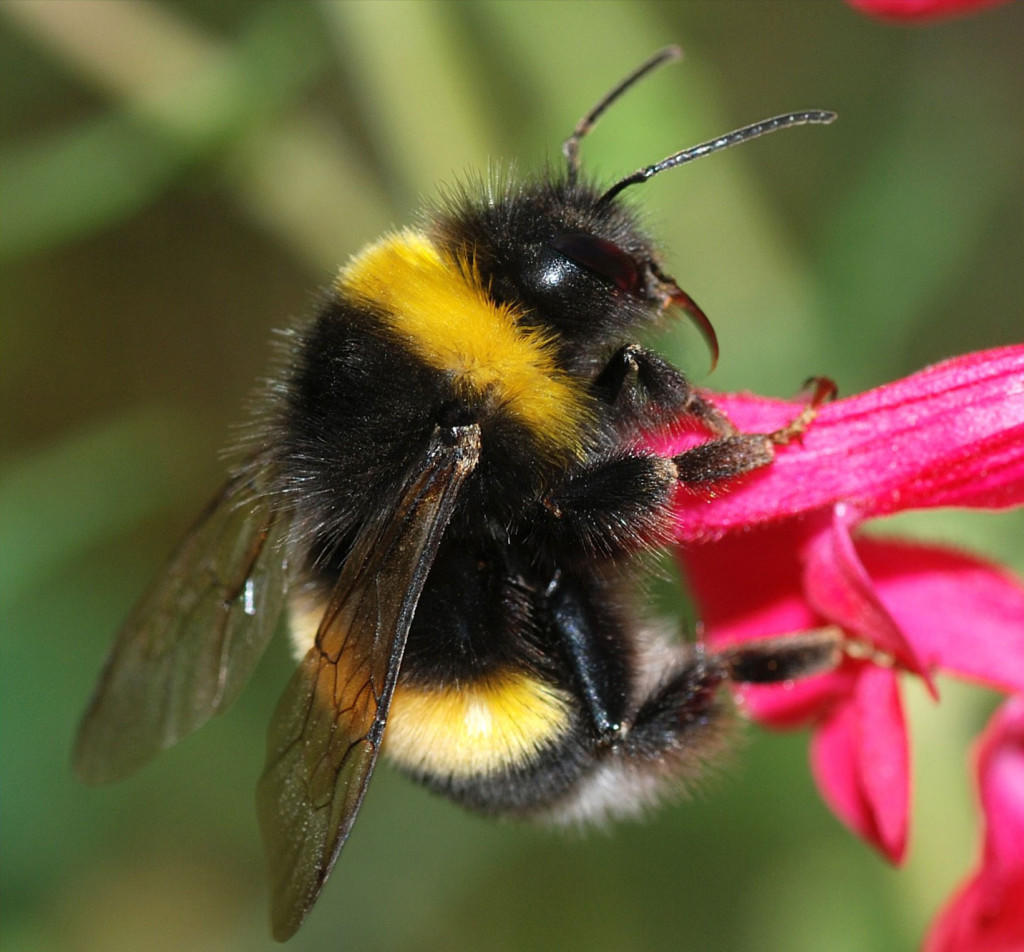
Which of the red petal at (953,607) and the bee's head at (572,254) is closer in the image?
the bee's head at (572,254)

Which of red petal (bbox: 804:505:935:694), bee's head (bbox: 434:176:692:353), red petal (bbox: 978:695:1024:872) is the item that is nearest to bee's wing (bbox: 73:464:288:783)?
bee's head (bbox: 434:176:692:353)

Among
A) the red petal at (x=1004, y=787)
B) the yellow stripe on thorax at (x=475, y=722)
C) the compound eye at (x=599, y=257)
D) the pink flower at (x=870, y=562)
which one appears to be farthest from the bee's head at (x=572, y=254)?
the red petal at (x=1004, y=787)

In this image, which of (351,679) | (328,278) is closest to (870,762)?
(351,679)

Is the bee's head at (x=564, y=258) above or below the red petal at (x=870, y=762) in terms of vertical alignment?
above

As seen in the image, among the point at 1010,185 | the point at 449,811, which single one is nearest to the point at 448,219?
the point at 449,811

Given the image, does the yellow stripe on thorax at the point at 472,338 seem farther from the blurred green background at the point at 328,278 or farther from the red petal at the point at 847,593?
the blurred green background at the point at 328,278

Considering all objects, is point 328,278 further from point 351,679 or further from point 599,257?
point 351,679
